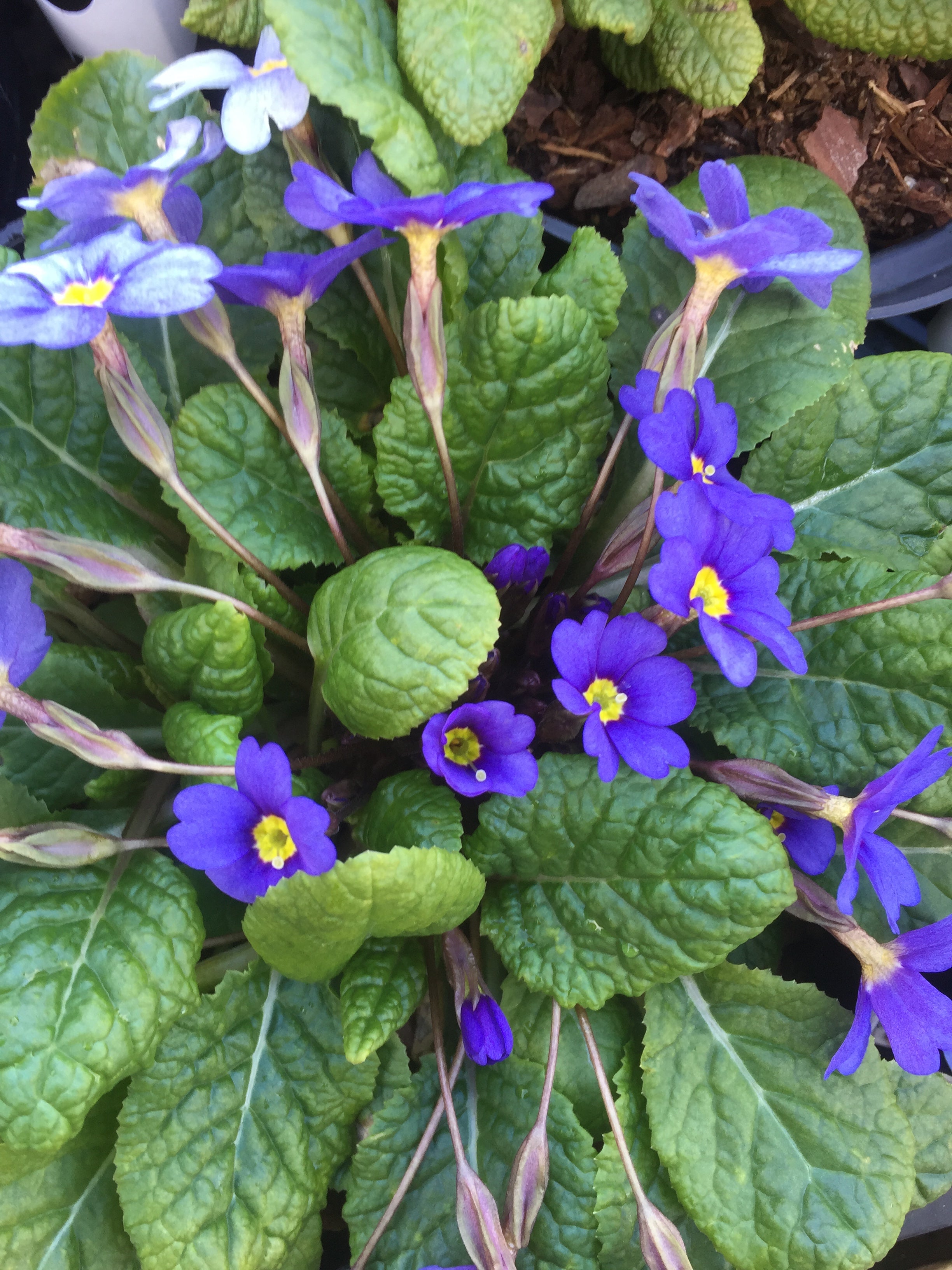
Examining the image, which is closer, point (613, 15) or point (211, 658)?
point (211, 658)

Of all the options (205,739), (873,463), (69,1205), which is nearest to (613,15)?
(873,463)

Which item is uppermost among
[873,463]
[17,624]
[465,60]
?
[465,60]

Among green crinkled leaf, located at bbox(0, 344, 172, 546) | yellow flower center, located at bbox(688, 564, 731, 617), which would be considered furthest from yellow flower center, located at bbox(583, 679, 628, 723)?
green crinkled leaf, located at bbox(0, 344, 172, 546)

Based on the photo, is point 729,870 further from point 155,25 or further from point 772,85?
point 155,25

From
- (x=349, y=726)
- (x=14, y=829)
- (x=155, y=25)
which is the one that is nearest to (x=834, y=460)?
(x=349, y=726)

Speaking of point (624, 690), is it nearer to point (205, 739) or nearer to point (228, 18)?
point (205, 739)

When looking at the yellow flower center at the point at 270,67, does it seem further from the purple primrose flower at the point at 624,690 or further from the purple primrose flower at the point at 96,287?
the purple primrose flower at the point at 624,690
